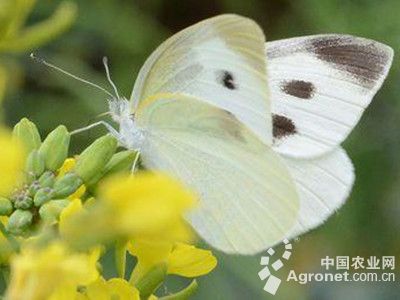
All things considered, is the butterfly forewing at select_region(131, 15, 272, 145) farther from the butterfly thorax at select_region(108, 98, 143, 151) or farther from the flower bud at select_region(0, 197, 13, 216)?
the flower bud at select_region(0, 197, 13, 216)

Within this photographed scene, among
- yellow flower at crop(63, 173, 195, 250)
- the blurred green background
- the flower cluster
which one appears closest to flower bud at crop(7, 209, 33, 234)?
the flower cluster

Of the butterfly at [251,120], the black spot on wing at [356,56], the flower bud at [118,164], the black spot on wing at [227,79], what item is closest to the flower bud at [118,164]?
the flower bud at [118,164]

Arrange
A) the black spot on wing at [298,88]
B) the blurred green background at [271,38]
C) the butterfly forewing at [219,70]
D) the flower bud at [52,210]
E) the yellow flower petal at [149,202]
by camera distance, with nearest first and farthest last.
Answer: the yellow flower petal at [149,202] → the flower bud at [52,210] → the butterfly forewing at [219,70] → the black spot on wing at [298,88] → the blurred green background at [271,38]

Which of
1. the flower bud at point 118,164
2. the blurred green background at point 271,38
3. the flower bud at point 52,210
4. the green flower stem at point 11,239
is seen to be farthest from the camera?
the blurred green background at point 271,38

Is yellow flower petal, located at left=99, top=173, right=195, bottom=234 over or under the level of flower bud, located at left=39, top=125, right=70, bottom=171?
over

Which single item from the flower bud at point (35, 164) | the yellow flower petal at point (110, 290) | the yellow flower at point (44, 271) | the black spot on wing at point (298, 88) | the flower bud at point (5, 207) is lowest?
the black spot on wing at point (298, 88)

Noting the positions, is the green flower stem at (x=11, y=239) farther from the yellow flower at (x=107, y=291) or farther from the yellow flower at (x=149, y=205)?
the yellow flower at (x=149, y=205)

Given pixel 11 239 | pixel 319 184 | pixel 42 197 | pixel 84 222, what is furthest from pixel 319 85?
pixel 84 222
